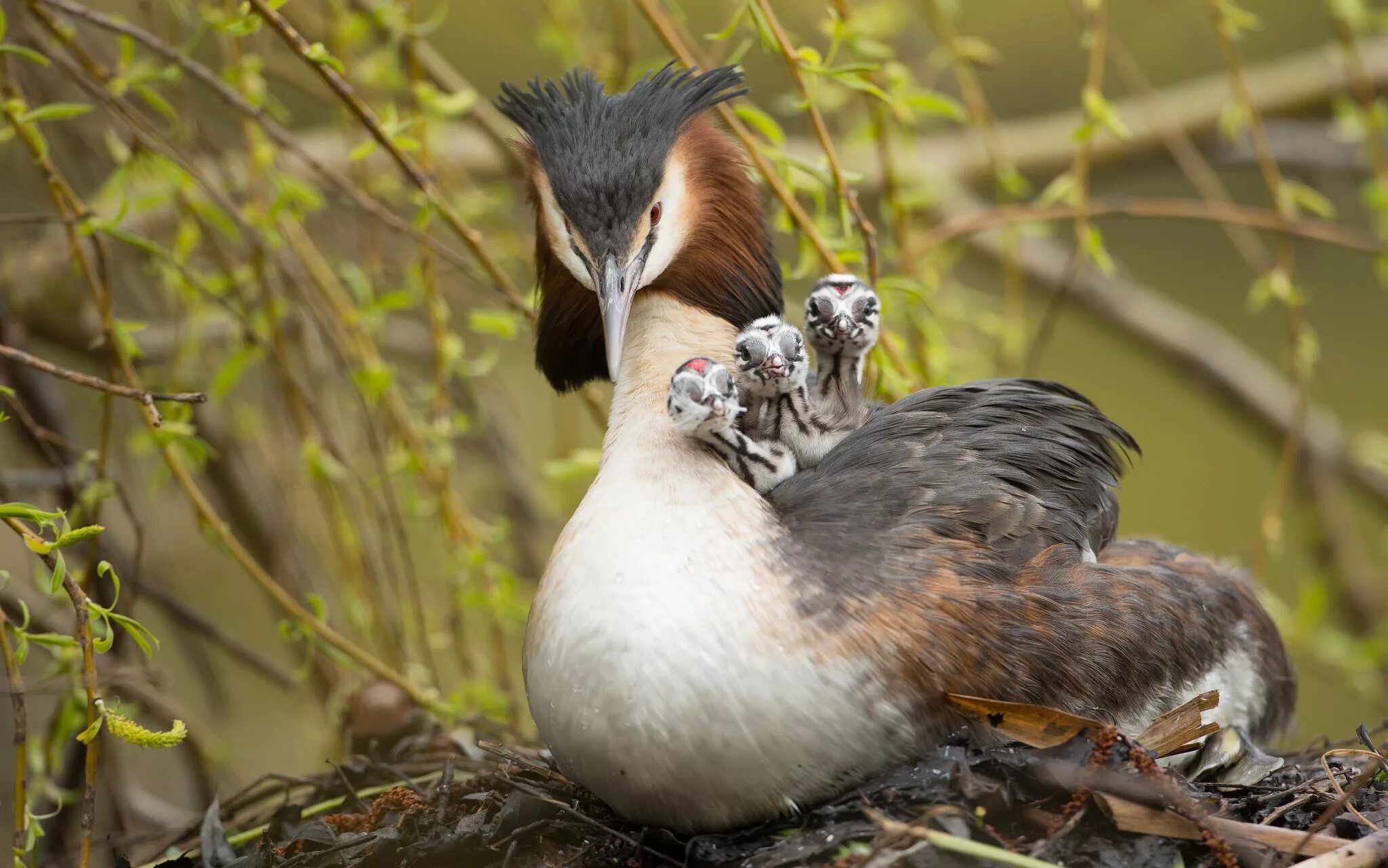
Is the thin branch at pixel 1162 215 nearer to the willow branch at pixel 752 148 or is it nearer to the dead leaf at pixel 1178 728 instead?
the willow branch at pixel 752 148

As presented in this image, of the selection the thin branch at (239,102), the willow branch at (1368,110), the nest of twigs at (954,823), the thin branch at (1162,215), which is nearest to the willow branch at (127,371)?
the thin branch at (239,102)

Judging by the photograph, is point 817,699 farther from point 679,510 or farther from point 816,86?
point 816,86

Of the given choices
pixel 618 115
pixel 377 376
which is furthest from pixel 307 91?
pixel 618 115

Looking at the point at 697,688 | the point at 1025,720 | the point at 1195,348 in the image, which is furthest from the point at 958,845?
the point at 1195,348

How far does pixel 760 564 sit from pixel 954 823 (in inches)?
15.4

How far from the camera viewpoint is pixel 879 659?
1.64 m

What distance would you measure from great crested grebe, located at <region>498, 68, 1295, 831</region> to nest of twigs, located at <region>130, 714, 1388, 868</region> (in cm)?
6

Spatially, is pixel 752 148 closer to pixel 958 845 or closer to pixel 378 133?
pixel 378 133

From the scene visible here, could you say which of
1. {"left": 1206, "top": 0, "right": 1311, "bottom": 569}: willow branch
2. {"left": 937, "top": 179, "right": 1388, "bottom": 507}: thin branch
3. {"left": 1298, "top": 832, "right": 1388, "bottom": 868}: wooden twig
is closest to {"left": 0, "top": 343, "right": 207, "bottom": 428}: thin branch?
{"left": 1298, "top": 832, "right": 1388, "bottom": 868}: wooden twig

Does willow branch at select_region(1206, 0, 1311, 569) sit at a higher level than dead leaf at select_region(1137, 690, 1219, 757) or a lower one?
higher

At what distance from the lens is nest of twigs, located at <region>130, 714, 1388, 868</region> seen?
5.04 ft

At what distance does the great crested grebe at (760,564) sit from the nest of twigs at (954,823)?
0.20ft

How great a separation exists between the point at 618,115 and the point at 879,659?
2.93 feet

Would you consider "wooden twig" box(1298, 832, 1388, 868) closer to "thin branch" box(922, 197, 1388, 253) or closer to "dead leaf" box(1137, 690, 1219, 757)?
"dead leaf" box(1137, 690, 1219, 757)
